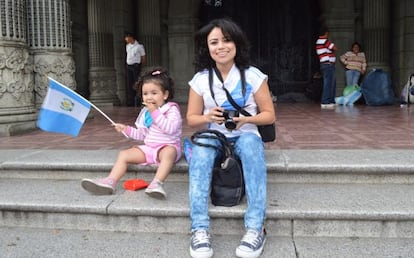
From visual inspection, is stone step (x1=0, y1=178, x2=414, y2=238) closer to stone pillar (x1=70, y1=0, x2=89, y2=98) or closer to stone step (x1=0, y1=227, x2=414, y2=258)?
stone step (x1=0, y1=227, x2=414, y2=258)

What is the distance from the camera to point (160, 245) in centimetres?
288

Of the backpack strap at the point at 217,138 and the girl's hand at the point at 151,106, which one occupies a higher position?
the girl's hand at the point at 151,106

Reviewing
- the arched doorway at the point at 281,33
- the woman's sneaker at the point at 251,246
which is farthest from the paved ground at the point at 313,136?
the arched doorway at the point at 281,33

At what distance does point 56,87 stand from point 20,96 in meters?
3.71

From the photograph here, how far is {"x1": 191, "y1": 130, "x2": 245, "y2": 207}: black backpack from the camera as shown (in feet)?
9.54

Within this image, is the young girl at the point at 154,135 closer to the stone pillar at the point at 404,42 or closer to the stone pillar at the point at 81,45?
the stone pillar at the point at 81,45

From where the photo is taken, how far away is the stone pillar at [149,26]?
1319 cm

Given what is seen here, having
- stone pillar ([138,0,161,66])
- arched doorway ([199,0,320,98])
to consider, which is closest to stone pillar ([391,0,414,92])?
arched doorway ([199,0,320,98])

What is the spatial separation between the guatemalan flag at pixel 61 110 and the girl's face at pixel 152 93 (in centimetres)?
47

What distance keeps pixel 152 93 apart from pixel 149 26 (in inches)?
406

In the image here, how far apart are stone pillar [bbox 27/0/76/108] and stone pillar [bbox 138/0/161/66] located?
578 centimetres

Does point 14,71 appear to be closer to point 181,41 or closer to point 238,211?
point 238,211

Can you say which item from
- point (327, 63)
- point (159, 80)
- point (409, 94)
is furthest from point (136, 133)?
point (409, 94)

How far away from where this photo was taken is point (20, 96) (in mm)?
6578
